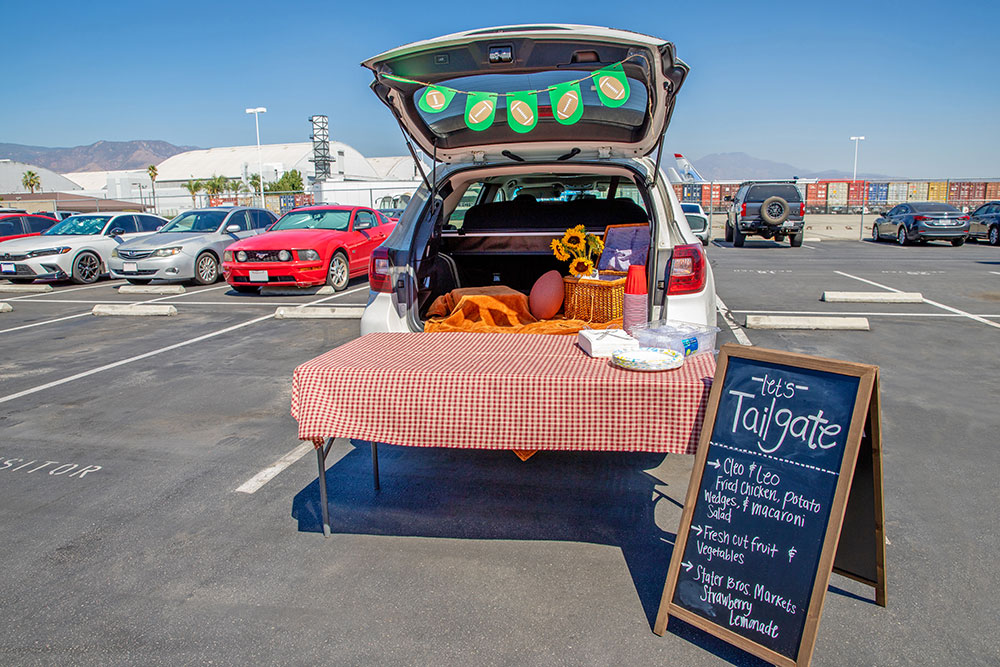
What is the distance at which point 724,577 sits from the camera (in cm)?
226

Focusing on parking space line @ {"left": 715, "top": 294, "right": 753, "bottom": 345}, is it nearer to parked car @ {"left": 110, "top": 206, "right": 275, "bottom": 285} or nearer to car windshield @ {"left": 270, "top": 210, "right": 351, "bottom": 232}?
car windshield @ {"left": 270, "top": 210, "right": 351, "bottom": 232}

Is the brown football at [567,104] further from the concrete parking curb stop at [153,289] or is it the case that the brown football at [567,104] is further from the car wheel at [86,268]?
the car wheel at [86,268]

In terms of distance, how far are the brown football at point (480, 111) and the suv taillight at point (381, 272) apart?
0.94 m

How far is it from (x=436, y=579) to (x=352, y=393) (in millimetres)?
824

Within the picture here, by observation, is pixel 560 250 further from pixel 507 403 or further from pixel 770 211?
pixel 770 211

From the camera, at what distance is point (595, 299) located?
4129mm

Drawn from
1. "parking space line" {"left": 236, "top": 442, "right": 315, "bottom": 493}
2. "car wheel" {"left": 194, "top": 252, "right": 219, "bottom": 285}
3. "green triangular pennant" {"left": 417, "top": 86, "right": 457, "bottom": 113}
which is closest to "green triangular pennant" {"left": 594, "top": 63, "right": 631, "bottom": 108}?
"green triangular pennant" {"left": 417, "top": 86, "right": 457, "bottom": 113}

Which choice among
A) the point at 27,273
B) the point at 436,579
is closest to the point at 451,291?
the point at 436,579

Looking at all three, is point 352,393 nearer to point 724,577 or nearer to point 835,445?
point 724,577

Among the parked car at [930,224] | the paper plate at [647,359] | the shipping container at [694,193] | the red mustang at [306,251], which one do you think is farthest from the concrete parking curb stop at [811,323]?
the shipping container at [694,193]

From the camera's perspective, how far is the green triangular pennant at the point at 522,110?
149 inches

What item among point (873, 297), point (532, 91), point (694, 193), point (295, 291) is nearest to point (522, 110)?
point (532, 91)

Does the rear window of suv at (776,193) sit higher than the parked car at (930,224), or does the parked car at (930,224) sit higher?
the rear window of suv at (776,193)

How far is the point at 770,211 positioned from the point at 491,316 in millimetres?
17147
